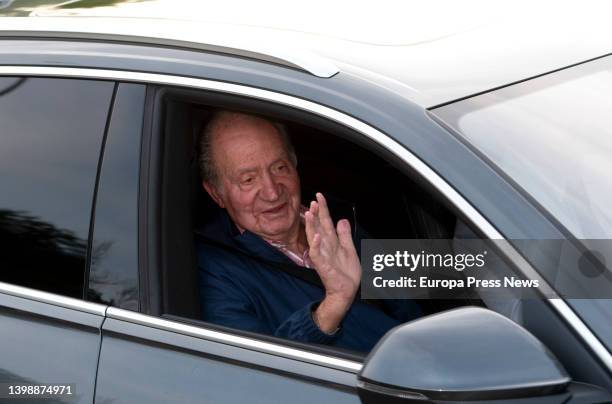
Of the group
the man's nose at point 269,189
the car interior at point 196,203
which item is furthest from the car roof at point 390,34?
A: the man's nose at point 269,189

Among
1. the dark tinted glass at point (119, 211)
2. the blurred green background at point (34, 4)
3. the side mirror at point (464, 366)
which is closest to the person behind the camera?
the side mirror at point (464, 366)

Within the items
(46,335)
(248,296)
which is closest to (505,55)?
(248,296)

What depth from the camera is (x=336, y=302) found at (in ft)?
9.44

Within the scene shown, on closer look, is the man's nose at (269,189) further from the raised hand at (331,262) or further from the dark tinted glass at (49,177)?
the dark tinted glass at (49,177)

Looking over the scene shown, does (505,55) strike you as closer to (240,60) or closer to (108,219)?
(240,60)

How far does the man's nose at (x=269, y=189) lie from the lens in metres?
3.30

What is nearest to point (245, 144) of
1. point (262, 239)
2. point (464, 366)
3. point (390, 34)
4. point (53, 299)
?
point (262, 239)

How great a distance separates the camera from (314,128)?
2.79m

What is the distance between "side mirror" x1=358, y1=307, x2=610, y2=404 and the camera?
2.12 meters

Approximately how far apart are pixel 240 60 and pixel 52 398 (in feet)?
2.43

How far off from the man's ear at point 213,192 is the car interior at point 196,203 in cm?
2

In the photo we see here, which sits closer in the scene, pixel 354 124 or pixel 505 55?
pixel 354 124

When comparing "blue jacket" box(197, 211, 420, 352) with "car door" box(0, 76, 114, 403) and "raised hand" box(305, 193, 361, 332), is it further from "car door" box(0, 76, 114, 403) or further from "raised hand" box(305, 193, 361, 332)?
"car door" box(0, 76, 114, 403)

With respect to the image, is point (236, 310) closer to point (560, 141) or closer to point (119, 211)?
point (119, 211)
